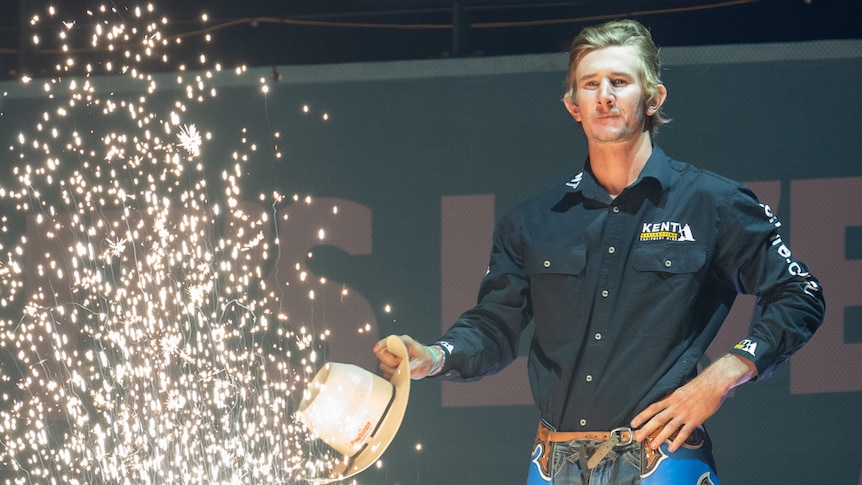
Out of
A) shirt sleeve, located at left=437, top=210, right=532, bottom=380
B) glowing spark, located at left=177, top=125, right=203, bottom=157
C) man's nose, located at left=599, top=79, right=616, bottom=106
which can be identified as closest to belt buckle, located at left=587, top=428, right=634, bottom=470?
shirt sleeve, located at left=437, top=210, right=532, bottom=380

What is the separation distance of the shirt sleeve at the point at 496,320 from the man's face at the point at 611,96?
31 cm

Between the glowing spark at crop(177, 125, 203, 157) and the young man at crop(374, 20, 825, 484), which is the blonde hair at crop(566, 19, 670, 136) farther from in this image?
the glowing spark at crop(177, 125, 203, 157)

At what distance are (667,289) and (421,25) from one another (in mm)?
1752

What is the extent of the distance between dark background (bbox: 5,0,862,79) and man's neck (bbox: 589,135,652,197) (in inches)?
54.1

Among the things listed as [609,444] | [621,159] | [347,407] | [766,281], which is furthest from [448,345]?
[766,281]

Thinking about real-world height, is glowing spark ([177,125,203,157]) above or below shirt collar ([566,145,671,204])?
below

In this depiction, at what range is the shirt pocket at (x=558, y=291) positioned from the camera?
82.2 inches

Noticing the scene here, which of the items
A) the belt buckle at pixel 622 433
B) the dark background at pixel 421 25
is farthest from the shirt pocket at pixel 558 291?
the dark background at pixel 421 25

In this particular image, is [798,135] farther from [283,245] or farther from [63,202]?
[63,202]

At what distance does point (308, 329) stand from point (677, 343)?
1728 millimetres

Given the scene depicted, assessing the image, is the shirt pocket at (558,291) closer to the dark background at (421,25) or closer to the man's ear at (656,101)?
the man's ear at (656,101)

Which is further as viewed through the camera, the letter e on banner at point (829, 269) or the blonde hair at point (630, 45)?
the letter e on banner at point (829, 269)

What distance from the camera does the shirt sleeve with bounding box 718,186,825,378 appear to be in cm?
193

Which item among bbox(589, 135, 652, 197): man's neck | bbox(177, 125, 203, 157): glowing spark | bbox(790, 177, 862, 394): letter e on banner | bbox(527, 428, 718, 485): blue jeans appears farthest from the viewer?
bbox(177, 125, 203, 157): glowing spark
